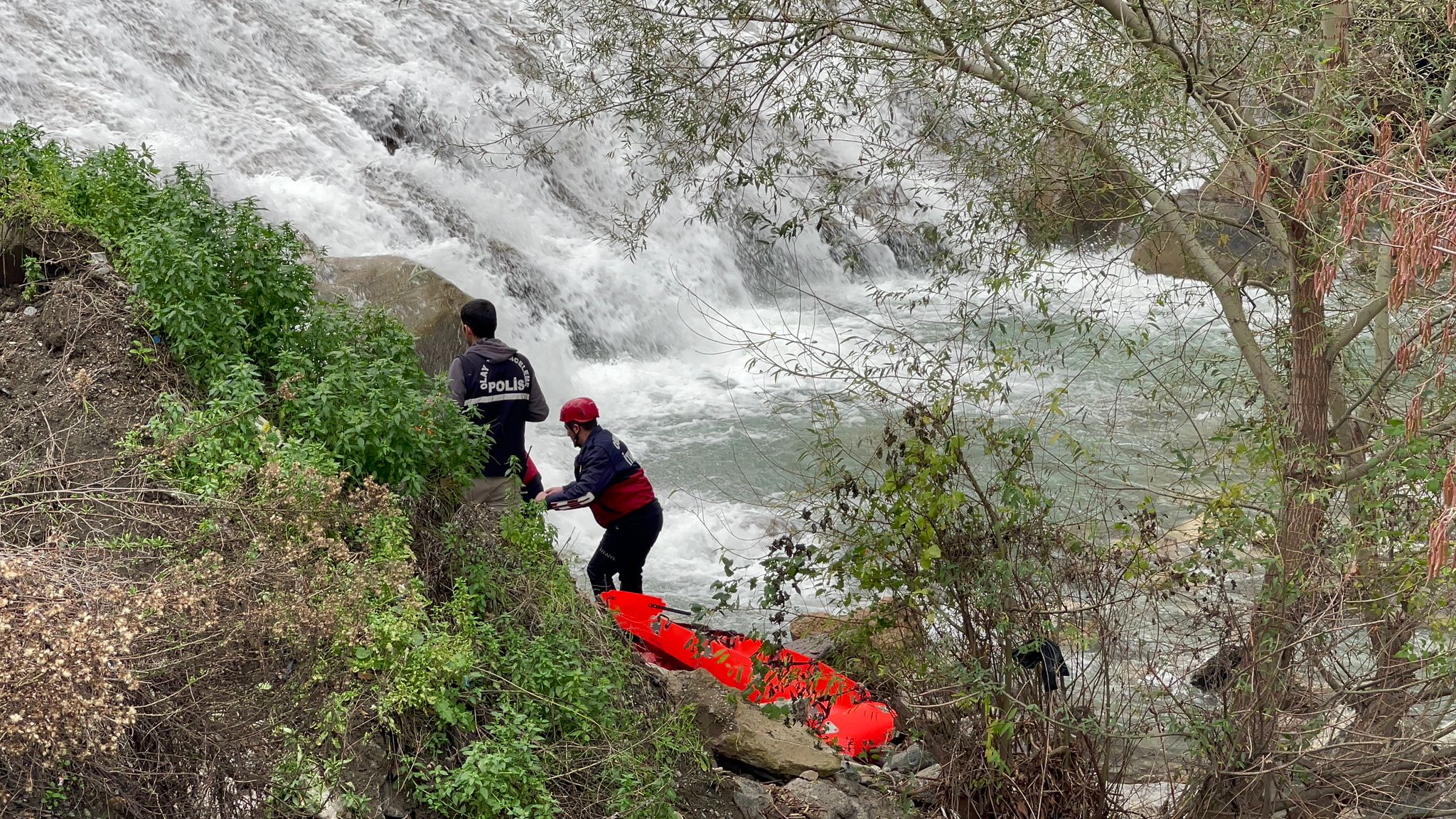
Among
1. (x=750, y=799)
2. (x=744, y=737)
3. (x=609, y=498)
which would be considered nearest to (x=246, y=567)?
(x=750, y=799)

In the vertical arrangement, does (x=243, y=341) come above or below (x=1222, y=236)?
below

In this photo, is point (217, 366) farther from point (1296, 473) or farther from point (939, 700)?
point (1296, 473)

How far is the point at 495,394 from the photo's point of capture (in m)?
6.28

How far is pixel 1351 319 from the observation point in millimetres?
5344

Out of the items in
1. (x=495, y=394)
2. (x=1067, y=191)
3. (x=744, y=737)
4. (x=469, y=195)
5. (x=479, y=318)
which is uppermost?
(x=1067, y=191)

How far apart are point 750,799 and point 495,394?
7.70ft

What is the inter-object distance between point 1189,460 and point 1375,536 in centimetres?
74

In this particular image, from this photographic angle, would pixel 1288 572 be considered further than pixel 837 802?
No

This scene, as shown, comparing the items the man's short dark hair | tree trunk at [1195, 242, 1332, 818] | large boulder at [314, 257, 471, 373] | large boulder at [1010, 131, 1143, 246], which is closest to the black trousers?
the man's short dark hair

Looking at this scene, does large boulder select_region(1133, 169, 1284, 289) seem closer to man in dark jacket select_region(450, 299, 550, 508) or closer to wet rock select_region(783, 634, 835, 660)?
wet rock select_region(783, 634, 835, 660)

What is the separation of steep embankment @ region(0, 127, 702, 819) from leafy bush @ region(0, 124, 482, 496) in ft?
0.05

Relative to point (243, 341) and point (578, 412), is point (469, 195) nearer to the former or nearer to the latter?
point (578, 412)

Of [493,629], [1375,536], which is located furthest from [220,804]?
[1375,536]

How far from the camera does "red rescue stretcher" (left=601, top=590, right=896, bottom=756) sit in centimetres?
589
